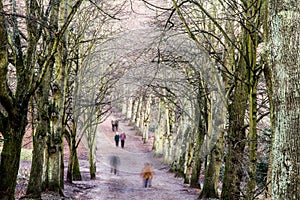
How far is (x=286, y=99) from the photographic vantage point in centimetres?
354

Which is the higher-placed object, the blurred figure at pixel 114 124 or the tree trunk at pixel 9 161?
the blurred figure at pixel 114 124

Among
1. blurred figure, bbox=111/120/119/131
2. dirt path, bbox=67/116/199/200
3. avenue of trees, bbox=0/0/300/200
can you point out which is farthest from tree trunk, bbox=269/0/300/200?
blurred figure, bbox=111/120/119/131

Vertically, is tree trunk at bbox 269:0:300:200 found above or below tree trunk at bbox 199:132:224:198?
above

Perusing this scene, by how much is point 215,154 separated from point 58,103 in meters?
6.44

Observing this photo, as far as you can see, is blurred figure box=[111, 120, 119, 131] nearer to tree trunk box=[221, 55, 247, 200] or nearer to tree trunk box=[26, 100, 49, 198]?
tree trunk box=[26, 100, 49, 198]

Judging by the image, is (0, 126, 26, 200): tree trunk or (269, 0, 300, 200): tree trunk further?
(0, 126, 26, 200): tree trunk

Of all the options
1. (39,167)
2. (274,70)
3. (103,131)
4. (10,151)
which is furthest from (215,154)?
(103,131)

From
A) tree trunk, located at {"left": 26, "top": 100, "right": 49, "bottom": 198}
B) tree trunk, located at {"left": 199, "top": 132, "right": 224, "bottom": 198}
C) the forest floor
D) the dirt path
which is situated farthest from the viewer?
the dirt path

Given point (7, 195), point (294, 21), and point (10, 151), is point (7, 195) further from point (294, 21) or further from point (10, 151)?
point (294, 21)

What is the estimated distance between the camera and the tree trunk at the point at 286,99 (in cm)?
344

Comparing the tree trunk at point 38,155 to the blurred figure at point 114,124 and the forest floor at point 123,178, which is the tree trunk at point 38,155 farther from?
the blurred figure at point 114,124

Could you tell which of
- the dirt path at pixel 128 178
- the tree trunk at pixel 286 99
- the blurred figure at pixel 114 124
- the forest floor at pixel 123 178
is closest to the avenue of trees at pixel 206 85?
the tree trunk at pixel 286 99

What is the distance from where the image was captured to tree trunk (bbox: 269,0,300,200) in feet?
11.3

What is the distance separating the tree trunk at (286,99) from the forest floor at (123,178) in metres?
10.8
